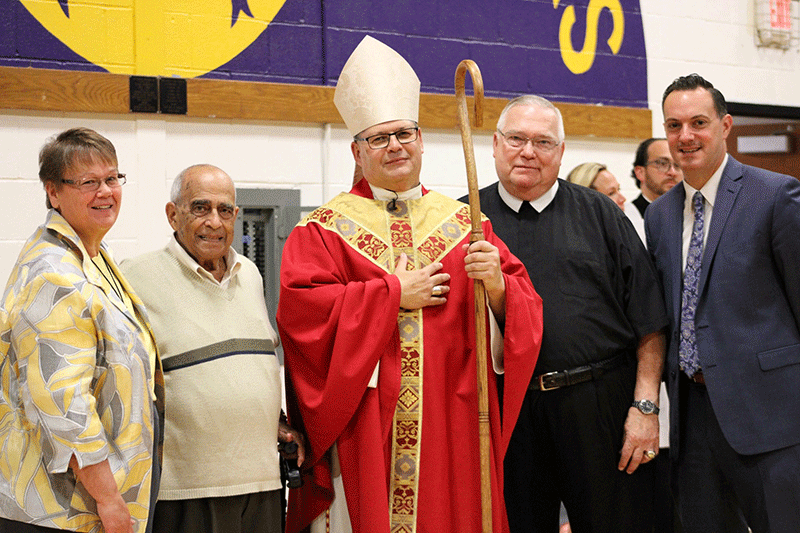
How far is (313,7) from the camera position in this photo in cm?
394

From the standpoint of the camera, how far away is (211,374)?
7.30ft

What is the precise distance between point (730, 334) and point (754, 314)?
10cm

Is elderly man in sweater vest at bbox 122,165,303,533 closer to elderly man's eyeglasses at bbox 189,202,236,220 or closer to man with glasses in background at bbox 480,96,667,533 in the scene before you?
elderly man's eyeglasses at bbox 189,202,236,220

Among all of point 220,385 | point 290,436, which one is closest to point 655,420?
point 290,436

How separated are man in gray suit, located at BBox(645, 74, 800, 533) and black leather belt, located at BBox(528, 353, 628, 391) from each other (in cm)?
25

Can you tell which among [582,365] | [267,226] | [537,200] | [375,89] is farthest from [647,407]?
[267,226]

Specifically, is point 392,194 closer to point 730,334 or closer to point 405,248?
point 405,248

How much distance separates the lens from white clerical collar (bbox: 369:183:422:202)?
7.89 ft

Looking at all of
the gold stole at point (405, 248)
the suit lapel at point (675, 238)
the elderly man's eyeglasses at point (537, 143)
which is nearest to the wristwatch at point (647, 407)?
the suit lapel at point (675, 238)

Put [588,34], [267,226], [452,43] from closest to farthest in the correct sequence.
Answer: [267,226], [452,43], [588,34]

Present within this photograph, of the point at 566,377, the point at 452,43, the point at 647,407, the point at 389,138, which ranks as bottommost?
the point at 647,407

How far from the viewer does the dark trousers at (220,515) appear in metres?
2.18

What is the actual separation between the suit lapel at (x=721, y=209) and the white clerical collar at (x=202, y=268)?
1.43 metres

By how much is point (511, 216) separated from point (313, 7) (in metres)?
1.87
